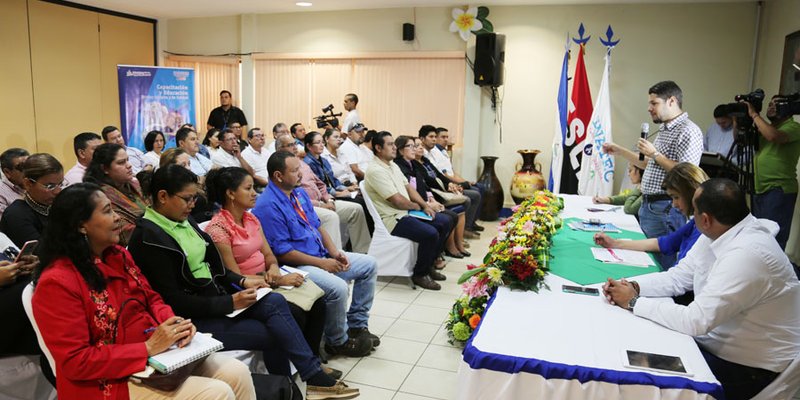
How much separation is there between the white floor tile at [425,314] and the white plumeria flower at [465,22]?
463cm

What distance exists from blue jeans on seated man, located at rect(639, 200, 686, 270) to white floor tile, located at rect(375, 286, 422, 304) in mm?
1695

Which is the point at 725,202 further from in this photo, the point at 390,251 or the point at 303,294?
the point at 390,251

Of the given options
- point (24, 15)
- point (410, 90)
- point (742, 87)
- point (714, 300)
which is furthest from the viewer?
point (410, 90)

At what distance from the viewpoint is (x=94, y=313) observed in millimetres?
1826

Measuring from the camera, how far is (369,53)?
27.1ft

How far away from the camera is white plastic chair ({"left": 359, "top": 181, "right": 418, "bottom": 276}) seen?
179 inches

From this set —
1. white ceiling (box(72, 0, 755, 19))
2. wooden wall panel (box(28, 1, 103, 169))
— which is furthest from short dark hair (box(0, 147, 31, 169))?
wooden wall panel (box(28, 1, 103, 169))

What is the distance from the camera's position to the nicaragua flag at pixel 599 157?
6777 mm

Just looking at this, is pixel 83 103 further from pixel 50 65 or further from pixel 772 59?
pixel 772 59

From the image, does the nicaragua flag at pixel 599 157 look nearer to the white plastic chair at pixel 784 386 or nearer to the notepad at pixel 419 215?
the notepad at pixel 419 215

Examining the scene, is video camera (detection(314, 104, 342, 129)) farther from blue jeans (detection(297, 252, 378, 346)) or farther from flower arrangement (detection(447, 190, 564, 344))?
blue jeans (detection(297, 252, 378, 346))

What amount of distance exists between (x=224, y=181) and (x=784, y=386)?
241cm

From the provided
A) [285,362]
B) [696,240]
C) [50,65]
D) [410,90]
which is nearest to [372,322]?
[285,362]

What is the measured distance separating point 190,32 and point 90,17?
1451mm
